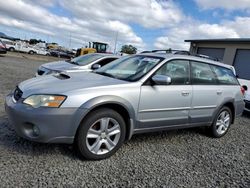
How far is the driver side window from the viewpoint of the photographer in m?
3.94

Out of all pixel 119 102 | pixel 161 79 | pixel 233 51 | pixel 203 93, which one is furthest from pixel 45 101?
pixel 233 51

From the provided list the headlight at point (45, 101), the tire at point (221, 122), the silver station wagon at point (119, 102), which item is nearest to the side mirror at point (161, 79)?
the silver station wagon at point (119, 102)

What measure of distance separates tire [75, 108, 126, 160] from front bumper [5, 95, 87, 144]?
13 centimetres

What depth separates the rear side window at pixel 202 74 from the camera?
4.32 meters

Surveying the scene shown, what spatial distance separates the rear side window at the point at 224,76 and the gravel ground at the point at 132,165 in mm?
1331

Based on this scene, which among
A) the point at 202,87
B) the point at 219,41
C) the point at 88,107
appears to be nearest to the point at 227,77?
the point at 202,87

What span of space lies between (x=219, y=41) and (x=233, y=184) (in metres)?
16.6

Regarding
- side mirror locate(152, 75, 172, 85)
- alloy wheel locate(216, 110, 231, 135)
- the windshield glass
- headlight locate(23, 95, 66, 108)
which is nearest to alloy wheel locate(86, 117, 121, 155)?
headlight locate(23, 95, 66, 108)

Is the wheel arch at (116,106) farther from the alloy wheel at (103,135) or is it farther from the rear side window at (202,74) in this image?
the rear side window at (202,74)

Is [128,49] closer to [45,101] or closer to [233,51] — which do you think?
[233,51]

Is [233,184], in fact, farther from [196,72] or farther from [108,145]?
[196,72]

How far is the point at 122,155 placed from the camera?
3541 mm

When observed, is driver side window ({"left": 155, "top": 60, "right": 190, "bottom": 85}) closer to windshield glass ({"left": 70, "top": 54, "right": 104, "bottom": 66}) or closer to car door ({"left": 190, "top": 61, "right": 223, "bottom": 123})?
car door ({"left": 190, "top": 61, "right": 223, "bottom": 123})

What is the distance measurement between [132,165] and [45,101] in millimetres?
1424
